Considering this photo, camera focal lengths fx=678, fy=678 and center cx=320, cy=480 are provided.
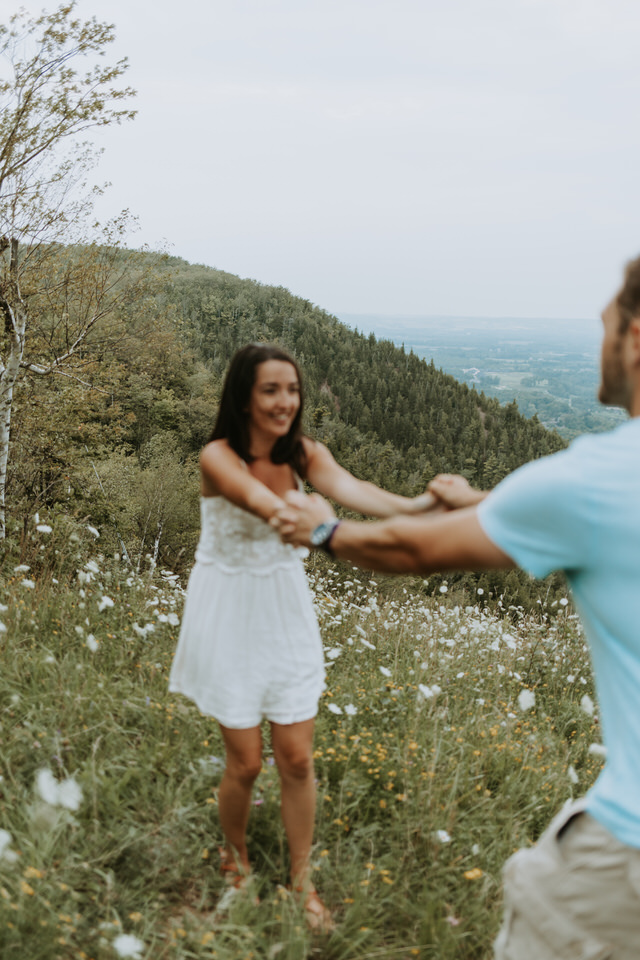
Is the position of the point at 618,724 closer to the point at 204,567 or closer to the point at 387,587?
the point at 204,567

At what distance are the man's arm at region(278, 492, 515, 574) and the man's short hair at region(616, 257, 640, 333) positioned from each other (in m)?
0.50

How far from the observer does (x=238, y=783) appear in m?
2.51

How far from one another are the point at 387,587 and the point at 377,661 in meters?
33.7

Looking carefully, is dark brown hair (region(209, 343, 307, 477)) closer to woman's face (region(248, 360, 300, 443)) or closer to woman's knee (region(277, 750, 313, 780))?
woman's face (region(248, 360, 300, 443))

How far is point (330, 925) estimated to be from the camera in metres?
2.46

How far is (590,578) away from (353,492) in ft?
4.67

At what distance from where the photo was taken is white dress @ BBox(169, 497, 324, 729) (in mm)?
2434

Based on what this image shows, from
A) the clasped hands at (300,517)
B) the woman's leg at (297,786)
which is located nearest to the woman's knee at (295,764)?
the woman's leg at (297,786)

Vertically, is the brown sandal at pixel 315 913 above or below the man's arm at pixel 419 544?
below

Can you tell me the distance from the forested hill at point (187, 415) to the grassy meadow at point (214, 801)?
227cm

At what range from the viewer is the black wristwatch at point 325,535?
1967mm

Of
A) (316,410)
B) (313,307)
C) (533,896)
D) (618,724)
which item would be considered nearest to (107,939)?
(533,896)

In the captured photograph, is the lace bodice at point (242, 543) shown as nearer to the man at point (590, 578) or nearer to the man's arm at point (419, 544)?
the man's arm at point (419, 544)

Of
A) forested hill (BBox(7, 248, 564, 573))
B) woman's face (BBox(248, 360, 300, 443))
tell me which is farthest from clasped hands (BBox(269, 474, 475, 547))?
forested hill (BBox(7, 248, 564, 573))
